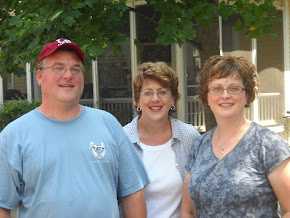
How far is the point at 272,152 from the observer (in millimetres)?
2100

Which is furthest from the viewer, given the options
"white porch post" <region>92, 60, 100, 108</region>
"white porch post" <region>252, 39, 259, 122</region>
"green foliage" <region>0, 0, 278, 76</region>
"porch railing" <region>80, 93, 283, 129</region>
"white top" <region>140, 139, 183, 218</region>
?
"white porch post" <region>92, 60, 100, 108</region>

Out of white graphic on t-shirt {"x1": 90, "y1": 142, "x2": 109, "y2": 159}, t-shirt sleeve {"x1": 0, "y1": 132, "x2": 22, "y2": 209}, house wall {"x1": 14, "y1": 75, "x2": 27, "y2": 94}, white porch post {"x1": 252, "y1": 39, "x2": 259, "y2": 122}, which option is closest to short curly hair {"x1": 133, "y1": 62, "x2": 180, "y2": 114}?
white graphic on t-shirt {"x1": 90, "y1": 142, "x2": 109, "y2": 159}

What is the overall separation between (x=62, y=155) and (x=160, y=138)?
0.98 metres

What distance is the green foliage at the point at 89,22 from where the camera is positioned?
12.2 ft

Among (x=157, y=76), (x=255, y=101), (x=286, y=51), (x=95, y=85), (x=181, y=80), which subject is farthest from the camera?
(x=95, y=85)

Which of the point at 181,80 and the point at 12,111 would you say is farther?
the point at 12,111

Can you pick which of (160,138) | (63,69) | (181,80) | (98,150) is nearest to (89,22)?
(160,138)

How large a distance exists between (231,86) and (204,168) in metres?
0.51

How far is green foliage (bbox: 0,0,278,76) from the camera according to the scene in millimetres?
3725

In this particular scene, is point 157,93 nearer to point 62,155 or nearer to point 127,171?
point 127,171

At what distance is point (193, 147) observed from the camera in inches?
101

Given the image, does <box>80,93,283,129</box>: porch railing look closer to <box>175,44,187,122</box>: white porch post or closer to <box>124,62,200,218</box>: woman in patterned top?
<box>175,44,187,122</box>: white porch post

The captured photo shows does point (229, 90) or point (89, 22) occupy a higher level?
point (89, 22)

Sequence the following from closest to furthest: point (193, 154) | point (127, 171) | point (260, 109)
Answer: point (127, 171), point (193, 154), point (260, 109)
